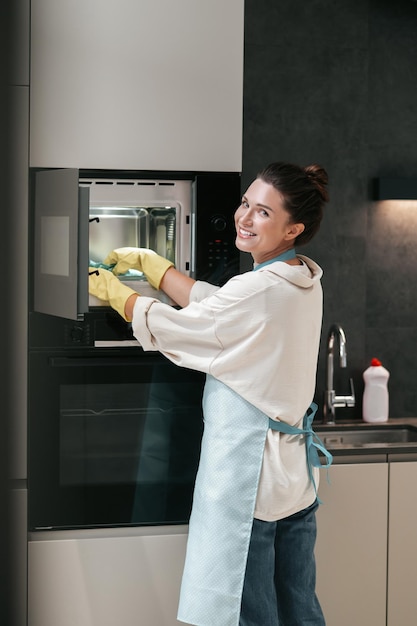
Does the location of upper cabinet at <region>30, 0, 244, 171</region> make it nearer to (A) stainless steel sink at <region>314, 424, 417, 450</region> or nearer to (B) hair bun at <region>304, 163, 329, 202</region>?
(B) hair bun at <region>304, 163, 329, 202</region>

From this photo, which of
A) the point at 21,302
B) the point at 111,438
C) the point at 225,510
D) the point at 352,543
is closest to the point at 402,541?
the point at 352,543

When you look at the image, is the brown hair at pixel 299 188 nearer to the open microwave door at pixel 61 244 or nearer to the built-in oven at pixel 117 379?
the built-in oven at pixel 117 379

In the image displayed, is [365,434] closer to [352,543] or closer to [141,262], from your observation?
[352,543]

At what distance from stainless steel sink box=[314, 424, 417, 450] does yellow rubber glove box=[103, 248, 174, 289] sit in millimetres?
961

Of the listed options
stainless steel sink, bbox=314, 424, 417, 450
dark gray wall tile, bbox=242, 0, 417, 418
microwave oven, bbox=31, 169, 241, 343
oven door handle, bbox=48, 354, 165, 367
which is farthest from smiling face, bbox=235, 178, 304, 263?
stainless steel sink, bbox=314, 424, 417, 450

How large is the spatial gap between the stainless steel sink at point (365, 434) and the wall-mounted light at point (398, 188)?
789 mm

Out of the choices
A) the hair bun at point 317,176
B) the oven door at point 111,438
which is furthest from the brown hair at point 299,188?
the oven door at point 111,438

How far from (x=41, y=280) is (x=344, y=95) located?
1400mm

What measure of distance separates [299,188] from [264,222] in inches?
4.2

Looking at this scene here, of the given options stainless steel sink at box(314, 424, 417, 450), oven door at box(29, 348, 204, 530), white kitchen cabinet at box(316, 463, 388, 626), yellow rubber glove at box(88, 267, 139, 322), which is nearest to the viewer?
yellow rubber glove at box(88, 267, 139, 322)

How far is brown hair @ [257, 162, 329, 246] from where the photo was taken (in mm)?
1733

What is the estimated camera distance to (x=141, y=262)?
1909mm

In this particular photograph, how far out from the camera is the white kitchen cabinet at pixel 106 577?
1969mm

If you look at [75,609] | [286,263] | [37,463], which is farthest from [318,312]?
[75,609]
